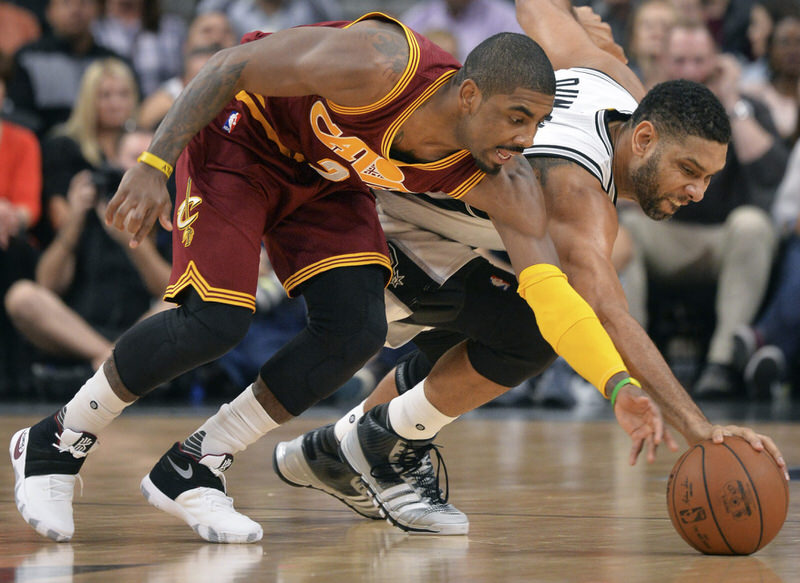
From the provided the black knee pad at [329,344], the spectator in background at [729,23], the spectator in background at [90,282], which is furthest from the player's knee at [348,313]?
the spectator in background at [729,23]

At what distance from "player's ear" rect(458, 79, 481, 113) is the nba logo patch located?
0.68 meters

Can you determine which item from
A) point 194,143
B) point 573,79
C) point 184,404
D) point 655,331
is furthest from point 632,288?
point 194,143

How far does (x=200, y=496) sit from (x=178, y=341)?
0.43 meters

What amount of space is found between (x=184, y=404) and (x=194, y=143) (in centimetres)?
416

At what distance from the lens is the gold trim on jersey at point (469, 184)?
132 inches

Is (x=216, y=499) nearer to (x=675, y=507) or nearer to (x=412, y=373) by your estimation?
(x=412, y=373)

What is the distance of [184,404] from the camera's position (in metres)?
7.54

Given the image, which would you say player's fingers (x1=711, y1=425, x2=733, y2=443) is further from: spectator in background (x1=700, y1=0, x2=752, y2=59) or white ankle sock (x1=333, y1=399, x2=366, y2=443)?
spectator in background (x1=700, y1=0, x2=752, y2=59)

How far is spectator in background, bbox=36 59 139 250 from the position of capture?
7.76 meters

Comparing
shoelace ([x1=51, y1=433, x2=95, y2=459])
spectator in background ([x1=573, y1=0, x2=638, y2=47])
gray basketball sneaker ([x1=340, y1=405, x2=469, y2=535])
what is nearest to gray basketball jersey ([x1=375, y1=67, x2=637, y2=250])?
gray basketball sneaker ([x1=340, y1=405, x2=469, y2=535])

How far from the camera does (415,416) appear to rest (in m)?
3.77

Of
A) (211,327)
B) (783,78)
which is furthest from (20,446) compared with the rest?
(783,78)

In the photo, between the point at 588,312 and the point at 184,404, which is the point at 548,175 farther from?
the point at 184,404

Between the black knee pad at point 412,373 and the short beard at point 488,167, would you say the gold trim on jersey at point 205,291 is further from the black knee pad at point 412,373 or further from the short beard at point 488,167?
the black knee pad at point 412,373
